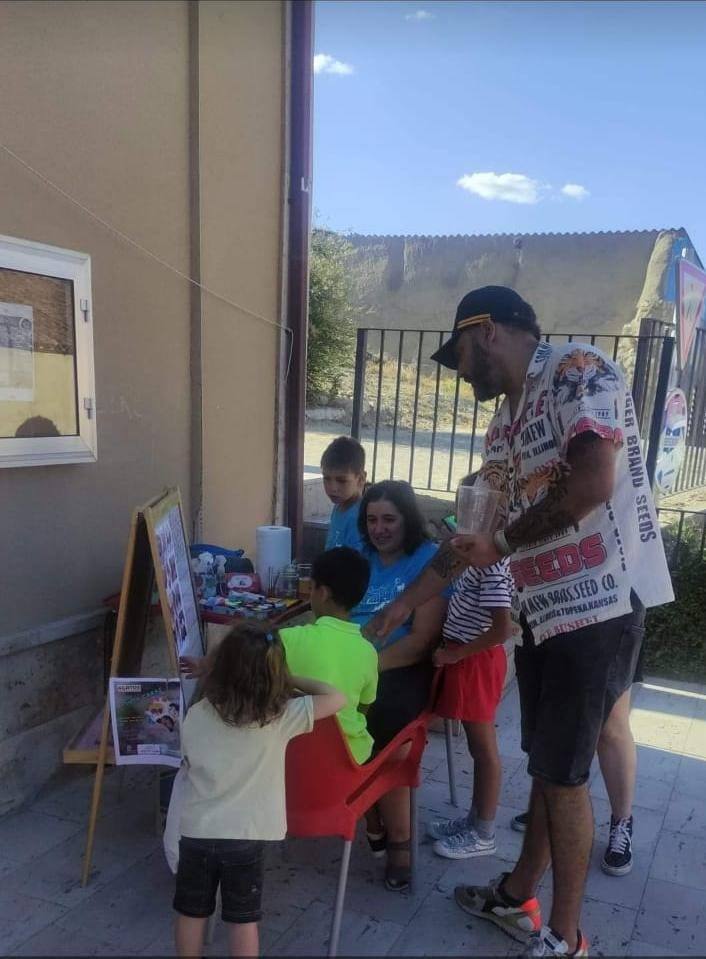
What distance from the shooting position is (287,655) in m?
2.03

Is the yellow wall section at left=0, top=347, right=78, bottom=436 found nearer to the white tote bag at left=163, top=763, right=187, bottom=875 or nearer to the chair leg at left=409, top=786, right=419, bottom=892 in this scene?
the white tote bag at left=163, top=763, right=187, bottom=875

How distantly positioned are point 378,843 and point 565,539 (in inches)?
58.2

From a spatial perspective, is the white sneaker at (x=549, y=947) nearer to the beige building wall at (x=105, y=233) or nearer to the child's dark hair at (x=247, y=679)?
the child's dark hair at (x=247, y=679)

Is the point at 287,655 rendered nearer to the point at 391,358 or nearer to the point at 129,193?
the point at 129,193

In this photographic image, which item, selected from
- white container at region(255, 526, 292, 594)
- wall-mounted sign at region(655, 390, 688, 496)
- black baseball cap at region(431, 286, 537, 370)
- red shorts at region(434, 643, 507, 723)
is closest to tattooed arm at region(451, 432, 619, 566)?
black baseball cap at region(431, 286, 537, 370)

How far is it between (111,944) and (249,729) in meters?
0.99

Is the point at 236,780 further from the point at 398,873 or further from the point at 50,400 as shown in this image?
the point at 50,400

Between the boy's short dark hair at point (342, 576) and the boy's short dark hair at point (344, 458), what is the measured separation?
1292mm

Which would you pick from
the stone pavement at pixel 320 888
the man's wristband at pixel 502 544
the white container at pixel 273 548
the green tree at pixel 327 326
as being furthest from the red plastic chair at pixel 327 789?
the green tree at pixel 327 326

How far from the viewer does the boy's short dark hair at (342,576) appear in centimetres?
223

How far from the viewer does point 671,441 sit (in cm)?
515

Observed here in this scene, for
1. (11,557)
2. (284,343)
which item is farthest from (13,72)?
(284,343)

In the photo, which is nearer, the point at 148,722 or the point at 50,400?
the point at 148,722

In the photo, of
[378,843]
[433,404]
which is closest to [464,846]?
[378,843]
